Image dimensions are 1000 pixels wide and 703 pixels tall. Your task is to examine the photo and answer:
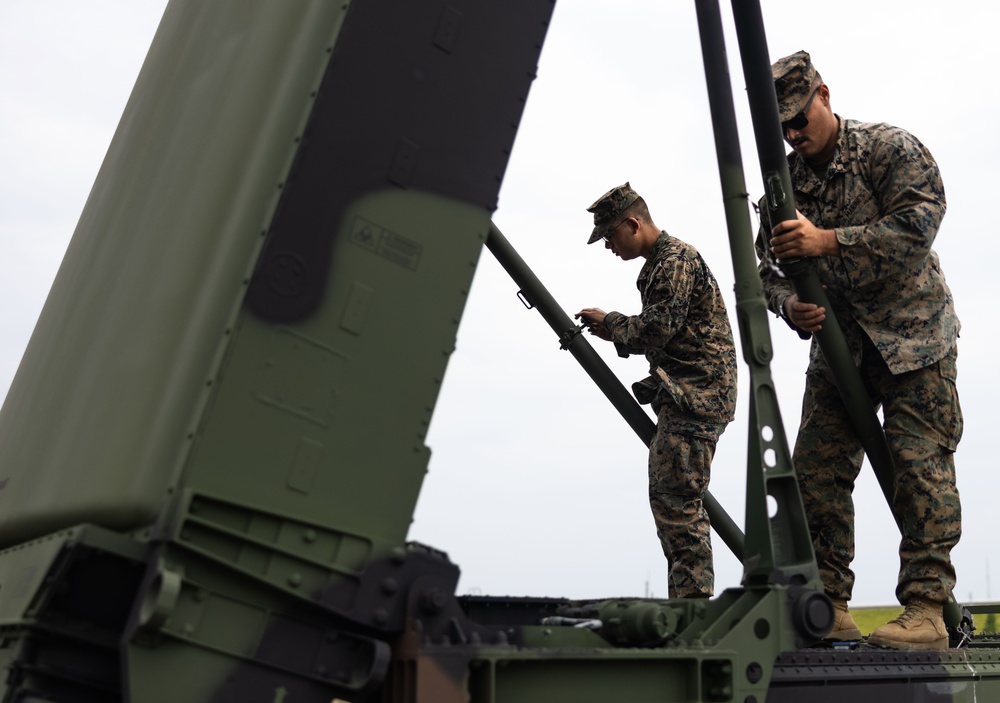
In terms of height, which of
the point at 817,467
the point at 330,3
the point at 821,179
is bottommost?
the point at 817,467

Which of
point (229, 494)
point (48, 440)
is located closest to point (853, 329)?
point (229, 494)

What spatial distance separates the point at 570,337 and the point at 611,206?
0.70 metres

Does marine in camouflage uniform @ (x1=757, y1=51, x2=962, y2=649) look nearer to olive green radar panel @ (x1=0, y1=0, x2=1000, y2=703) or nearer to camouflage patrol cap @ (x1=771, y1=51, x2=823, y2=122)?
camouflage patrol cap @ (x1=771, y1=51, x2=823, y2=122)

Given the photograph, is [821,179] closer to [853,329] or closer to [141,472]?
[853,329]

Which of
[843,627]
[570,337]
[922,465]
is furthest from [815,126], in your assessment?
[843,627]

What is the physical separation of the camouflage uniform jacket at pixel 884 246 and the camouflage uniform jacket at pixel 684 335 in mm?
791

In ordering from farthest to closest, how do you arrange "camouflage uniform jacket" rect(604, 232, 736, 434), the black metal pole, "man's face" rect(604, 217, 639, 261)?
the black metal pole < "man's face" rect(604, 217, 639, 261) < "camouflage uniform jacket" rect(604, 232, 736, 434)

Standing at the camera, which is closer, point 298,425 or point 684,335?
point 298,425

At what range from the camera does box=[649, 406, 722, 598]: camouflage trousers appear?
4902mm

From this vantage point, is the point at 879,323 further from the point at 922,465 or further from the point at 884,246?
the point at 922,465

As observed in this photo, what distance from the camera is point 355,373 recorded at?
8.95 ft

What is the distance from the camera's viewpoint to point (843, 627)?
13.4 feet

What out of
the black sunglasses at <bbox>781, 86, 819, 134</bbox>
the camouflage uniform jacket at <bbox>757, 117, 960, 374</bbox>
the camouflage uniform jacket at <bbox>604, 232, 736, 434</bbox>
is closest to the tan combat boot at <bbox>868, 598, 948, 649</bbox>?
the camouflage uniform jacket at <bbox>757, 117, 960, 374</bbox>

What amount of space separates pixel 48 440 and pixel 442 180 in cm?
131
